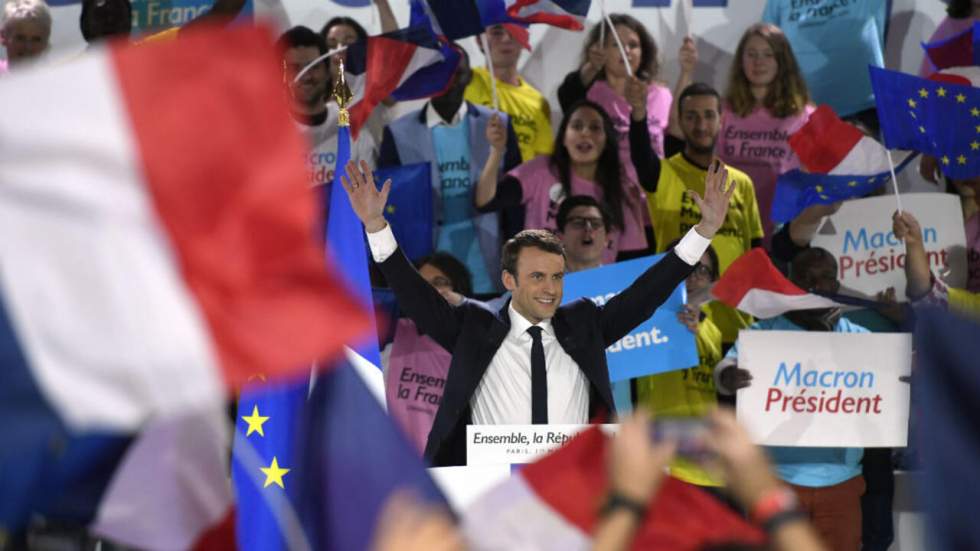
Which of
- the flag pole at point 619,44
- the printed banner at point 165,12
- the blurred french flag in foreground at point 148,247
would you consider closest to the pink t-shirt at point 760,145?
the flag pole at point 619,44

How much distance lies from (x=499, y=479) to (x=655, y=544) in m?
2.12

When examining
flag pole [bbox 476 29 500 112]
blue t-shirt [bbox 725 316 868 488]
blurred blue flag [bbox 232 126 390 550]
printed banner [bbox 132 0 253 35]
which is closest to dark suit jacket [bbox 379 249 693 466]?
blurred blue flag [bbox 232 126 390 550]

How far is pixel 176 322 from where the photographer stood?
3.53m

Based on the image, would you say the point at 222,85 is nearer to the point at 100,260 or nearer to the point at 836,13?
the point at 100,260

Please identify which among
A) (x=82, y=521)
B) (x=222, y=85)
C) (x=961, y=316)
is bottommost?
(x=82, y=521)

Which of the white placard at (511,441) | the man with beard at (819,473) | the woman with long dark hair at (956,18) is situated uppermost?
the woman with long dark hair at (956,18)

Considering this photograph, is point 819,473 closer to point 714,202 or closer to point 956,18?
point 714,202

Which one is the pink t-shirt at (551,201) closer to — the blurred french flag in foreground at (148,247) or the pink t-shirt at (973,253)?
the pink t-shirt at (973,253)

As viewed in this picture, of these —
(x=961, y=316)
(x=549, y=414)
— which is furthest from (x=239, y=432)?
(x=961, y=316)

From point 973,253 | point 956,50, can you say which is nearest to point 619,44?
point 956,50

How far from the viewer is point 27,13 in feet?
27.1

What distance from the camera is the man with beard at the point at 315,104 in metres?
9.03

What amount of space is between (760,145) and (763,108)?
201 mm

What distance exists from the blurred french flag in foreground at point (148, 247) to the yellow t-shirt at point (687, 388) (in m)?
4.65
